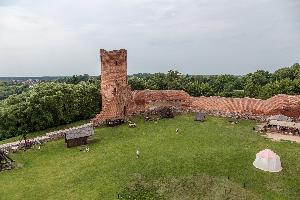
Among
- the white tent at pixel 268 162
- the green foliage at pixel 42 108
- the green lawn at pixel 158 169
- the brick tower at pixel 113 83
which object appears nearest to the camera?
the green lawn at pixel 158 169

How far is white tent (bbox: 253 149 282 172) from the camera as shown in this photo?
2827 cm

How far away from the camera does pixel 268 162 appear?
2841 cm

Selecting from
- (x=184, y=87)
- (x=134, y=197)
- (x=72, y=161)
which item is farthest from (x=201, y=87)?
(x=134, y=197)

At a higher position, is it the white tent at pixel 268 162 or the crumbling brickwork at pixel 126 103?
the crumbling brickwork at pixel 126 103

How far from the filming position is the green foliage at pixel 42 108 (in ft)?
163

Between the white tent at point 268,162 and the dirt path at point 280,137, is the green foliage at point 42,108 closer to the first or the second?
the dirt path at point 280,137

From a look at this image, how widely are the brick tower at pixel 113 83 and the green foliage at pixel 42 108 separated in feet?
31.9

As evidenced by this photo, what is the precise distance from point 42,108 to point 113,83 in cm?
1193

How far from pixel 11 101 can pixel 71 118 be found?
9.22 meters

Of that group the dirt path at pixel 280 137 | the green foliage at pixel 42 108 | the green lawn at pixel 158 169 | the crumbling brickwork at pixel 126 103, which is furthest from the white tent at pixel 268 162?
the green foliage at pixel 42 108

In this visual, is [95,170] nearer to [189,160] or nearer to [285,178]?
[189,160]

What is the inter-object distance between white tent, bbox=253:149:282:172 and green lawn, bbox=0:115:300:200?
18.4 inches

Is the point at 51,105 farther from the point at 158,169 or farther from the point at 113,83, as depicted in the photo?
the point at 158,169

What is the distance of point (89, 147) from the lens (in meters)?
35.5
